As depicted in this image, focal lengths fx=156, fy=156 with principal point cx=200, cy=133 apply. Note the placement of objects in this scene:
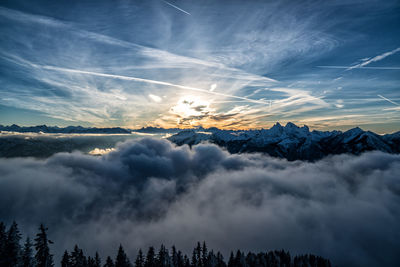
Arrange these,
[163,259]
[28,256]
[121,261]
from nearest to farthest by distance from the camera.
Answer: [28,256], [121,261], [163,259]

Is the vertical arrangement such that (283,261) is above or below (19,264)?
below

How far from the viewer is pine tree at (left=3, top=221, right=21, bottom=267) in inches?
1556

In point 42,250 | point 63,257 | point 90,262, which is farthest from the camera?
point 90,262

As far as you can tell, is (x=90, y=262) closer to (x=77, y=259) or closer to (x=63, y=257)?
(x=63, y=257)

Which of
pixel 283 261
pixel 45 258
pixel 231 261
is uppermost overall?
pixel 45 258

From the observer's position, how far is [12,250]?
132 ft

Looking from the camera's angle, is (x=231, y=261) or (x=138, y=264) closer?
(x=138, y=264)

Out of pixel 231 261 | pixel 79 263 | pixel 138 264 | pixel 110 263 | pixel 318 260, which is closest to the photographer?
pixel 79 263

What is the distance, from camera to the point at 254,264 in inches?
3885

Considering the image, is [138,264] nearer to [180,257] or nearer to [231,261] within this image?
[180,257]

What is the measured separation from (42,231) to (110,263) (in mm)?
35588

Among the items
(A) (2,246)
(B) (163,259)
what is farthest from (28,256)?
(B) (163,259)

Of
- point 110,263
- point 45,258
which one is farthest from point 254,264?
point 45,258

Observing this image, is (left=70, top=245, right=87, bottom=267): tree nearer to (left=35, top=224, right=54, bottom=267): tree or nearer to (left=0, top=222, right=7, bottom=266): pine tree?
(left=35, top=224, right=54, bottom=267): tree
